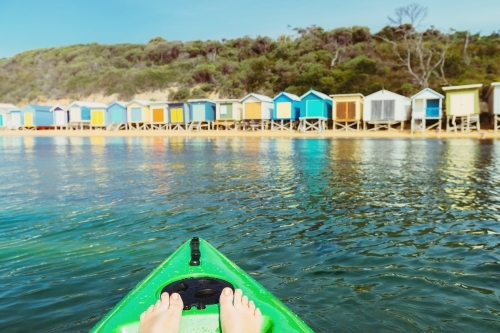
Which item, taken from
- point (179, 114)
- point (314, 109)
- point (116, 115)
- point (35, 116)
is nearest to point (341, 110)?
point (314, 109)

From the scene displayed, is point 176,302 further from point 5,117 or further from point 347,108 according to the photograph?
point 5,117

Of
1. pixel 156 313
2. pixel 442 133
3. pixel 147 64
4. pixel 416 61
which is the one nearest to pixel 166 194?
pixel 156 313

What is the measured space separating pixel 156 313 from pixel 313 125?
3576 cm

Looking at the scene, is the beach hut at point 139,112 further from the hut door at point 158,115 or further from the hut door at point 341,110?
the hut door at point 341,110

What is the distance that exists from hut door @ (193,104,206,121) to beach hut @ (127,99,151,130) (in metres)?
5.87

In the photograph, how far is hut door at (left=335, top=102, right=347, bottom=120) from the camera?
118 ft

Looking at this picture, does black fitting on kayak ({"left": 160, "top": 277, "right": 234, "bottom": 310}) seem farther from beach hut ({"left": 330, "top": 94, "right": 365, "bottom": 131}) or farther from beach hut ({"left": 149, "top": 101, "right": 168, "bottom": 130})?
beach hut ({"left": 149, "top": 101, "right": 168, "bottom": 130})

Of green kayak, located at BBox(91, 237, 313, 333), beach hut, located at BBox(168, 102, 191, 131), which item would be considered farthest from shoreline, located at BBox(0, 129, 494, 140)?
green kayak, located at BBox(91, 237, 313, 333)

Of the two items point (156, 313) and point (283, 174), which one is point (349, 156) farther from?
point (156, 313)

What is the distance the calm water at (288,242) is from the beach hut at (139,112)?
34.1m

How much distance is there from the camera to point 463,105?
3178 cm

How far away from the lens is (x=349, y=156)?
1797 cm

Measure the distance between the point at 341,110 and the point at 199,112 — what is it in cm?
1451

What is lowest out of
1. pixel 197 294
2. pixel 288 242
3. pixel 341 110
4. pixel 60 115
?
pixel 288 242
